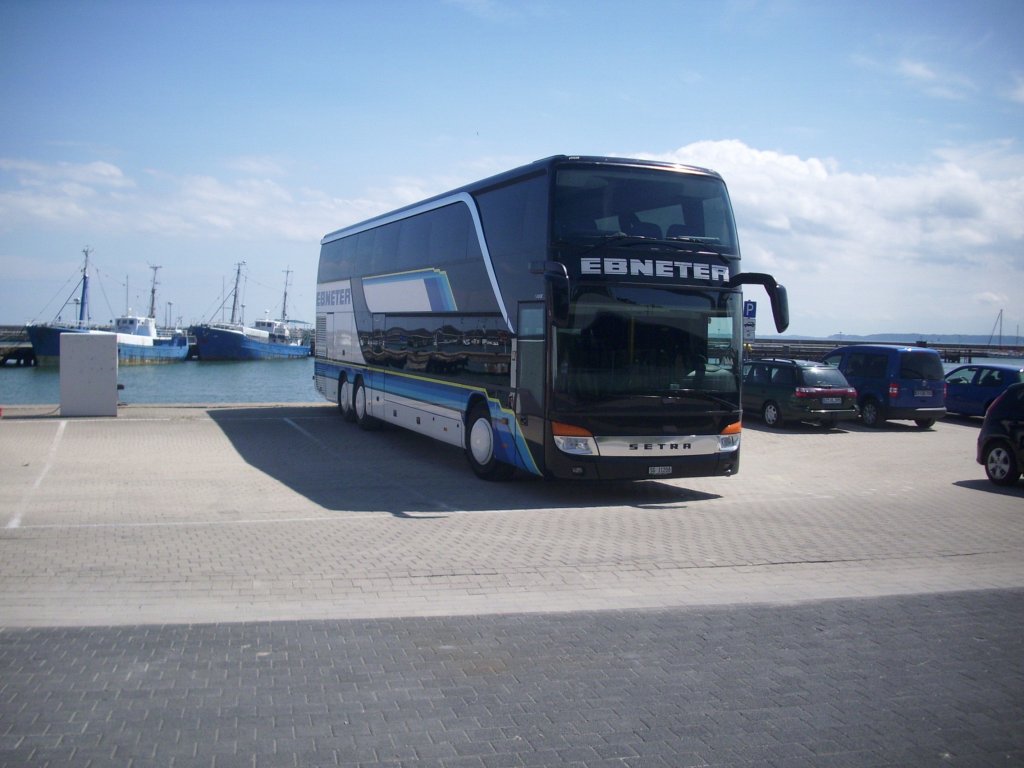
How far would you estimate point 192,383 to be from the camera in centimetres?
5947

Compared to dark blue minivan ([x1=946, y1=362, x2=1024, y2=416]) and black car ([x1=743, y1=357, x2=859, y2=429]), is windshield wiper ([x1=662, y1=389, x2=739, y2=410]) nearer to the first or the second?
black car ([x1=743, y1=357, x2=859, y2=429])

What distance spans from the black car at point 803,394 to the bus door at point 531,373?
11045 millimetres

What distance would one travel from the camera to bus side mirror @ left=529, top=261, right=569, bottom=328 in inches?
433

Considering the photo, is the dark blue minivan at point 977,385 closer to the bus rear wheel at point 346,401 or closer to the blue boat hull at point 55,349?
the bus rear wheel at point 346,401

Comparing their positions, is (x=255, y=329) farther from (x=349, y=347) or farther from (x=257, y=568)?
(x=257, y=568)

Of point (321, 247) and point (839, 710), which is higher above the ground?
point (321, 247)

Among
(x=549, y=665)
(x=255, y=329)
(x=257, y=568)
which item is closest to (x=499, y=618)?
(x=549, y=665)

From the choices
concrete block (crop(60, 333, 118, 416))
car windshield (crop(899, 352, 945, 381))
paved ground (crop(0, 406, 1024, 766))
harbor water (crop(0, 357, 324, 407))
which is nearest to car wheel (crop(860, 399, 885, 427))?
car windshield (crop(899, 352, 945, 381))

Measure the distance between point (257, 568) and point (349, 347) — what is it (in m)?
12.9

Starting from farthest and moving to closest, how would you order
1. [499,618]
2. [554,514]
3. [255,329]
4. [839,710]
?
[255,329] → [554,514] → [499,618] → [839,710]

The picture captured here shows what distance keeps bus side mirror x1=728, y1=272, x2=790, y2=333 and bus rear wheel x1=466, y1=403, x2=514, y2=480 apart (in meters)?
3.95

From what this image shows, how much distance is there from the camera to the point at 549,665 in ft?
19.1

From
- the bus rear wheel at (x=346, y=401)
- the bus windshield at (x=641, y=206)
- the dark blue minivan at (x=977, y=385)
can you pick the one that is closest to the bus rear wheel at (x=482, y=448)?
the bus windshield at (x=641, y=206)

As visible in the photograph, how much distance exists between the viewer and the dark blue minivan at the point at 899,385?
867 inches
